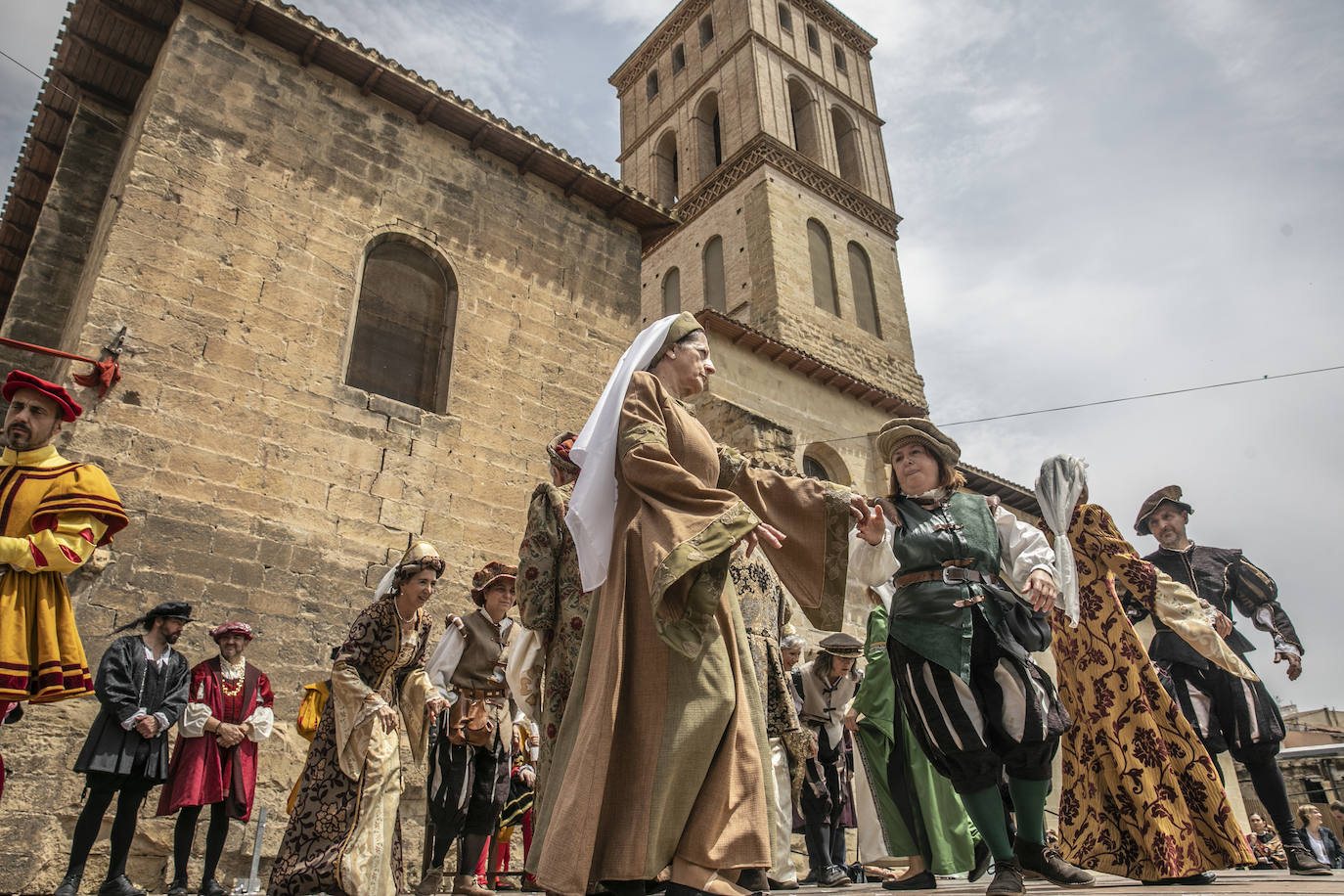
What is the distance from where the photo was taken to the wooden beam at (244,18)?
8543mm

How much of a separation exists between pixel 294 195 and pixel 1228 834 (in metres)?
9.00

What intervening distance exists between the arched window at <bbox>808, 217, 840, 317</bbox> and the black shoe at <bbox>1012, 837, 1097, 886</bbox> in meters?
18.0

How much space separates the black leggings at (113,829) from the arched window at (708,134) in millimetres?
22567

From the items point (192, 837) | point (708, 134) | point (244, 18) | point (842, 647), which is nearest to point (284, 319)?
point (244, 18)

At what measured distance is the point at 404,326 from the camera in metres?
9.10

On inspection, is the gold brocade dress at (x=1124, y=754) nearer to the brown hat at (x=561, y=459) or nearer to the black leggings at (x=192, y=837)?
the brown hat at (x=561, y=459)

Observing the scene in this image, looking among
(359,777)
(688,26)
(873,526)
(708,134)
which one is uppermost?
(688,26)

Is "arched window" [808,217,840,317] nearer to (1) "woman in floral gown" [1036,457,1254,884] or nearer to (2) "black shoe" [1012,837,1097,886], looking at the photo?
(1) "woman in floral gown" [1036,457,1254,884]

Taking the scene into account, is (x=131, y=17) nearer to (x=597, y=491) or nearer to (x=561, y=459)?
(x=561, y=459)

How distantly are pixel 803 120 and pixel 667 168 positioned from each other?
4482 mm

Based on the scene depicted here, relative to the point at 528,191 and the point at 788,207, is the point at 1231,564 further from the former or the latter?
the point at 788,207

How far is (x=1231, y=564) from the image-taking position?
208 inches

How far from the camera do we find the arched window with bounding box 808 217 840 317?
21.0 meters

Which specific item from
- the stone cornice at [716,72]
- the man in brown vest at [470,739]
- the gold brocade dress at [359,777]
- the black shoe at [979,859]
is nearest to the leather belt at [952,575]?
the black shoe at [979,859]
